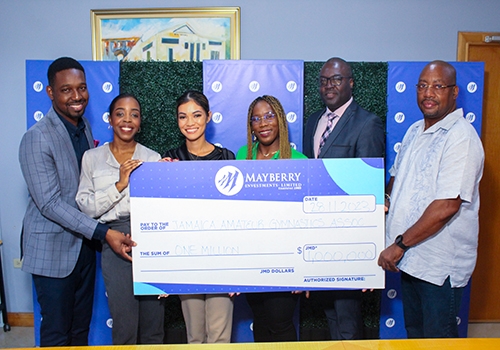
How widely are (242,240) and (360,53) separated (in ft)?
7.22

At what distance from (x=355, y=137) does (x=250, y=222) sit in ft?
2.71

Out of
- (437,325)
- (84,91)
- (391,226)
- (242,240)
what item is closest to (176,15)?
(84,91)

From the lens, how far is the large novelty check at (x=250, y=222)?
189 centimetres

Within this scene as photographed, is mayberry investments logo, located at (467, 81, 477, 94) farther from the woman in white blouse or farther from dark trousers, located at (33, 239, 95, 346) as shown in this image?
dark trousers, located at (33, 239, 95, 346)

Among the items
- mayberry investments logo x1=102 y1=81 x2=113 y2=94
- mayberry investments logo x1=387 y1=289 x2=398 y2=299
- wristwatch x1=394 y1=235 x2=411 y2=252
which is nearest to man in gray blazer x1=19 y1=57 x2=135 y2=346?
mayberry investments logo x1=102 y1=81 x2=113 y2=94

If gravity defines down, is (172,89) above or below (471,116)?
above

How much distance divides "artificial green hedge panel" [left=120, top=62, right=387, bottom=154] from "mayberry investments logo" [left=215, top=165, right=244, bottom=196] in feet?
3.35

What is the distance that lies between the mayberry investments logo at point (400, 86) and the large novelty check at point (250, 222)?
1.10 m

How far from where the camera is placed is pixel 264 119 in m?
2.16

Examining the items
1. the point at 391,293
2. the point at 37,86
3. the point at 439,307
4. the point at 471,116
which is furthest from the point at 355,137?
the point at 37,86

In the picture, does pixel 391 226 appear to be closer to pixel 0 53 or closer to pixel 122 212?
pixel 122 212

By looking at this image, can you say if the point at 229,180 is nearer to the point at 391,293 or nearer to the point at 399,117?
the point at 399,117

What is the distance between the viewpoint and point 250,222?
6.27 feet

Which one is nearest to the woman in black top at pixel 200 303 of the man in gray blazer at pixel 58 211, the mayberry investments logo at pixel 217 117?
the man in gray blazer at pixel 58 211
